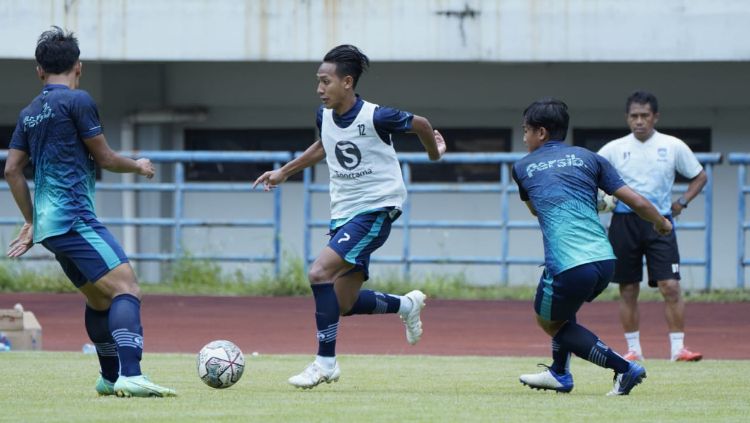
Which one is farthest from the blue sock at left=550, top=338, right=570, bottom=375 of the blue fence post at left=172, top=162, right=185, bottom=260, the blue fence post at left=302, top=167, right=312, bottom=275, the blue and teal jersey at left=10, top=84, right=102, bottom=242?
the blue fence post at left=172, top=162, right=185, bottom=260

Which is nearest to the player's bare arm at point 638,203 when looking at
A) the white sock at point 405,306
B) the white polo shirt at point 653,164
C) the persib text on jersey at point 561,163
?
the persib text on jersey at point 561,163

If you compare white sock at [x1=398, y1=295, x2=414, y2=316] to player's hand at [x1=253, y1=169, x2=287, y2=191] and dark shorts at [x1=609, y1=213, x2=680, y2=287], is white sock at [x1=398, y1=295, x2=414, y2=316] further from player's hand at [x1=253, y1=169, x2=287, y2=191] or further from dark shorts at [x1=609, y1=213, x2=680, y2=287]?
dark shorts at [x1=609, y1=213, x2=680, y2=287]

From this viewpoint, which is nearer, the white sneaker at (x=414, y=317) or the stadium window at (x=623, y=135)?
the white sneaker at (x=414, y=317)

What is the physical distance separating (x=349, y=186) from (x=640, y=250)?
3989mm

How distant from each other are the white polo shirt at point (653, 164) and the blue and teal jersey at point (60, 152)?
18.4 ft

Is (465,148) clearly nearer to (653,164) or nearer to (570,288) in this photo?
(653,164)

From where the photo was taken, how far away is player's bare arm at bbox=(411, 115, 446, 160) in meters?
9.20

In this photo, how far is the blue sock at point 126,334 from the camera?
8.04m

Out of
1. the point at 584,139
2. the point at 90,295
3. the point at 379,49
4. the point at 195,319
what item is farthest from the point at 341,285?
the point at 584,139

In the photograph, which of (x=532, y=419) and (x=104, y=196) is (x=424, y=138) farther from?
(x=104, y=196)

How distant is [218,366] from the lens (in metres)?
8.84

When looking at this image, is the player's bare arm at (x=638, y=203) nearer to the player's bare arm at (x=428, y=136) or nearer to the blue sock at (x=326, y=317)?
the player's bare arm at (x=428, y=136)

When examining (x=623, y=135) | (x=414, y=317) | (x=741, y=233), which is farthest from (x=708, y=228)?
(x=414, y=317)

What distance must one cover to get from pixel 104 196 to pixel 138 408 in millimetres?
14302
